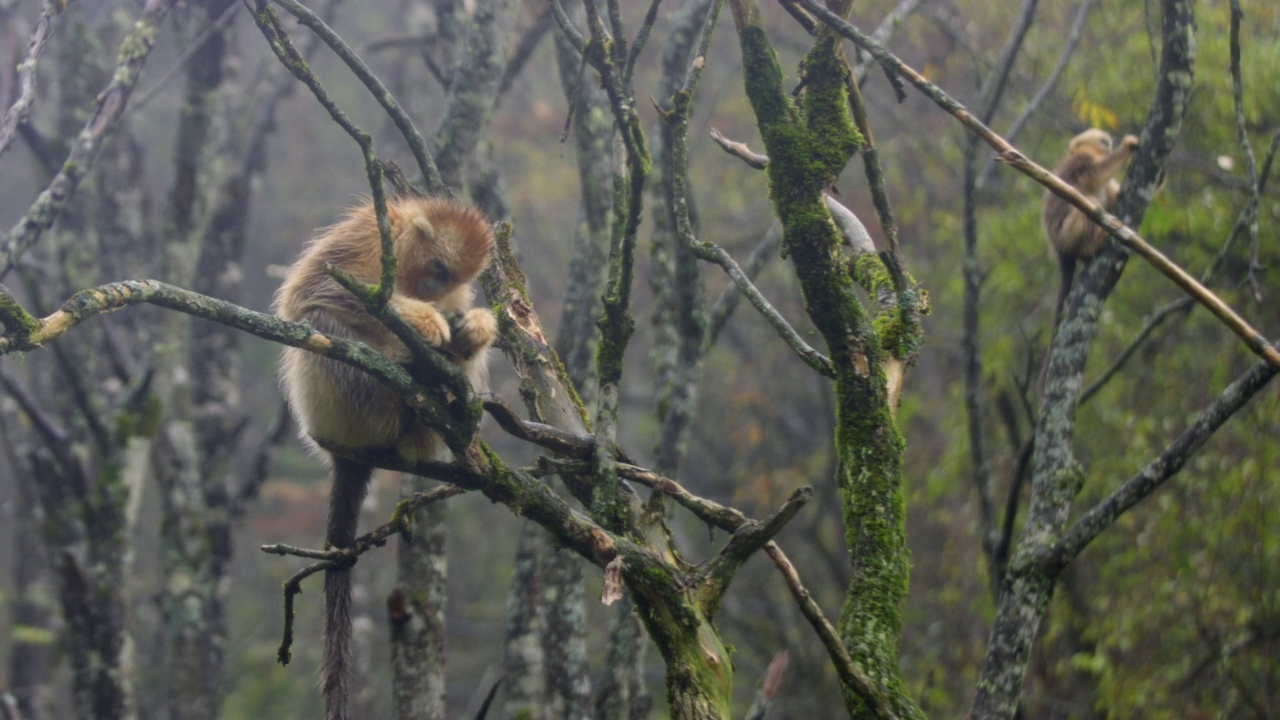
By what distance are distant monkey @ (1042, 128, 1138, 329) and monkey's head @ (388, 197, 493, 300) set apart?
11.5 feet

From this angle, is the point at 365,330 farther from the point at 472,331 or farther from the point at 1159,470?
→ the point at 1159,470

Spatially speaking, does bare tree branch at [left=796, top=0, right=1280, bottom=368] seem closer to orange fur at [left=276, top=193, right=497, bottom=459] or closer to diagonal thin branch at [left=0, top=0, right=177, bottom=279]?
orange fur at [left=276, top=193, right=497, bottom=459]

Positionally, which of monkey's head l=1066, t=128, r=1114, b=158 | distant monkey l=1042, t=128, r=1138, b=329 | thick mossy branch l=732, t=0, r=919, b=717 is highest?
monkey's head l=1066, t=128, r=1114, b=158

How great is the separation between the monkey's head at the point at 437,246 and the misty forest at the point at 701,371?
0.24 ft

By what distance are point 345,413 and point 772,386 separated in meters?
9.21

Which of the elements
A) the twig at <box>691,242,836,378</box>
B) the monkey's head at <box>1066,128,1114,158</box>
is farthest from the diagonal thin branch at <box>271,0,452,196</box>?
the monkey's head at <box>1066,128,1114,158</box>

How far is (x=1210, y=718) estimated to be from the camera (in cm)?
607

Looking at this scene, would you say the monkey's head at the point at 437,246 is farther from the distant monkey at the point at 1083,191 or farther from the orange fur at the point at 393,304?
the distant monkey at the point at 1083,191

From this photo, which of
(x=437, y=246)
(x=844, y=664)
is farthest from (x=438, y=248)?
→ (x=844, y=664)

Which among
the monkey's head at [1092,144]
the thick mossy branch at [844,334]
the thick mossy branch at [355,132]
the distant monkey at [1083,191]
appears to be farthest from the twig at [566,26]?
the monkey's head at [1092,144]

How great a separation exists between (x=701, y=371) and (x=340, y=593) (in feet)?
6.67

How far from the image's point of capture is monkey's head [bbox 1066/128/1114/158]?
6.29 metres

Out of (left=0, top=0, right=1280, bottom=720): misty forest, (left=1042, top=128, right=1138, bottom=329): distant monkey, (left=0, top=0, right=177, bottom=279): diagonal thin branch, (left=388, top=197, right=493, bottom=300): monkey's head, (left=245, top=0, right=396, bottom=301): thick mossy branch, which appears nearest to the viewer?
(left=245, top=0, right=396, bottom=301): thick mossy branch

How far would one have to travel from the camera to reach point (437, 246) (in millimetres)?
3697
